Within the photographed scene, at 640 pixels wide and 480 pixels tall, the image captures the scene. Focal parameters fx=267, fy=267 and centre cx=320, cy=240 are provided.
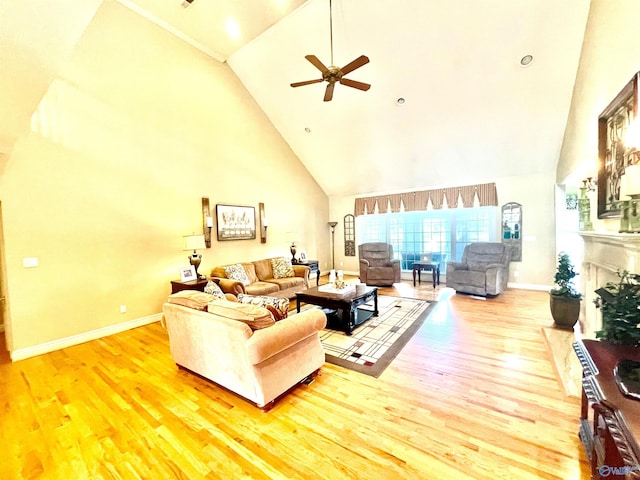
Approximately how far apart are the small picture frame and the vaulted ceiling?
2501 mm

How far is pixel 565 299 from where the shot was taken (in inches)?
142

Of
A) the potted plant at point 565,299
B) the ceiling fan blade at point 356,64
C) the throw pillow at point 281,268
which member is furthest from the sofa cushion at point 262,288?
the potted plant at point 565,299

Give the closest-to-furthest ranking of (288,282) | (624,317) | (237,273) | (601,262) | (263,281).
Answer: (624,317)
(601,262)
(237,273)
(288,282)
(263,281)

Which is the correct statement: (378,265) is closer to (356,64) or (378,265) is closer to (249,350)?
(356,64)

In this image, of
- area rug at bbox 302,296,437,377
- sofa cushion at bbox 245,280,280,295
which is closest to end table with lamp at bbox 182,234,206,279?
sofa cushion at bbox 245,280,280,295

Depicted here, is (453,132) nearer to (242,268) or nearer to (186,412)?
(242,268)

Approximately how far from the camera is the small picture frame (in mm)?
4523

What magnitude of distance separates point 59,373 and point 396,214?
7.25m

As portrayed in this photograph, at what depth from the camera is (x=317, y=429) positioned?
195cm

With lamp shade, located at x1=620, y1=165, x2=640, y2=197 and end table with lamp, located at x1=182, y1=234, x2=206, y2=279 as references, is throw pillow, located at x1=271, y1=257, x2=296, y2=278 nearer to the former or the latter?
end table with lamp, located at x1=182, y1=234, x2=206, y2=279

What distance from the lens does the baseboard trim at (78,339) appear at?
10.6 feet

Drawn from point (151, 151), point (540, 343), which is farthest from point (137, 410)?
point (540, 343)

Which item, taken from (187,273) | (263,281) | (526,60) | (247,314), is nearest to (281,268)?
(263,281)

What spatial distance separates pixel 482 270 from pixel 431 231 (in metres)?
1.94
